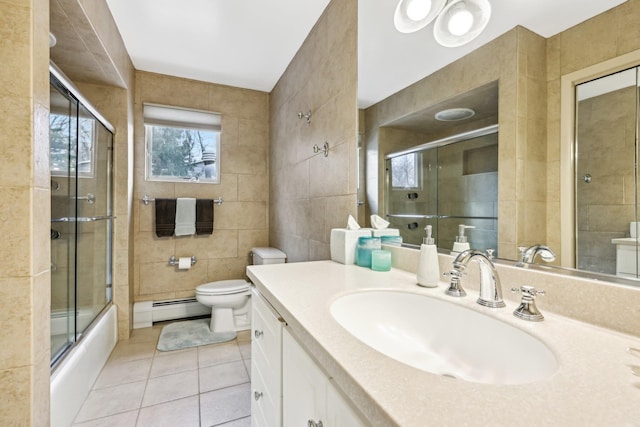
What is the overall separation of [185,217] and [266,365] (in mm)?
2117

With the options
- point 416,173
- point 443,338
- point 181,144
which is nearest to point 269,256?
point 181,144

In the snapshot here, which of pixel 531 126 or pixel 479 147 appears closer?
pixel 531 126

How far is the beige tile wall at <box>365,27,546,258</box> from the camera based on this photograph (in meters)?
0.72

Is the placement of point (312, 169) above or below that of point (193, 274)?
above

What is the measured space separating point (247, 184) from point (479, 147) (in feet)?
8.29

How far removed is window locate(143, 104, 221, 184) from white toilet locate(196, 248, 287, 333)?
1.05 m

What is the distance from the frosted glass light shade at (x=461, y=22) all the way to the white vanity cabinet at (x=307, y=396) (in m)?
1.07

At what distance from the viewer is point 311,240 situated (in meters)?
2.06

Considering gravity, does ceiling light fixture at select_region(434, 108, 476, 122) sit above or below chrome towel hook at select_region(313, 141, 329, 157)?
below

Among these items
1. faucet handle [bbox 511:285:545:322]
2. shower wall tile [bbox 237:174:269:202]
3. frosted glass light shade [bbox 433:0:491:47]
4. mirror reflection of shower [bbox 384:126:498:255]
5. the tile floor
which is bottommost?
the tile floor

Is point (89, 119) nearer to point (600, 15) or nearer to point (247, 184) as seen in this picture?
point (247, 184)

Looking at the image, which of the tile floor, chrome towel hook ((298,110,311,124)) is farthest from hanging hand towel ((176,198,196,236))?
chrome towel hook ((298,110,311,124))

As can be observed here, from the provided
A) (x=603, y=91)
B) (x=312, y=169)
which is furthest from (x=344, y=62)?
(x=603, y=91)

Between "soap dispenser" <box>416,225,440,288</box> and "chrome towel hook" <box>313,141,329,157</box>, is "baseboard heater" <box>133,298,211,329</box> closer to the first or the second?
"chrome towel hook" <box>313,141,329,157</box>
